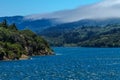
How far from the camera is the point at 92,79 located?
124812 millimetres

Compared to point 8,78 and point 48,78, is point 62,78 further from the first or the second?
point 8,78

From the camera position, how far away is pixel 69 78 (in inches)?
5059

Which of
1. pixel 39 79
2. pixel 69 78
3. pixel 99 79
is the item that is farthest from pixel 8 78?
pixel 99 79

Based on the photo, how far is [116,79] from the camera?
124 meters

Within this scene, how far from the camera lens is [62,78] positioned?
12938cm

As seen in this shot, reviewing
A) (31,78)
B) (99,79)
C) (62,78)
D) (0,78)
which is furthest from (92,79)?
(0,78)

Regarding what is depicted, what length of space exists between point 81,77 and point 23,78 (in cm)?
1910

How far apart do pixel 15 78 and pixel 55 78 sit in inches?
515

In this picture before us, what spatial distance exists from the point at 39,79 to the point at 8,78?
10776 millimetres

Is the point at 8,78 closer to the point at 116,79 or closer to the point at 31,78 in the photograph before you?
the point at 31,78

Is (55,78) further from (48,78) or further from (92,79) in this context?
(92,79)

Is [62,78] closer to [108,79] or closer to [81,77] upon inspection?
[81,77]

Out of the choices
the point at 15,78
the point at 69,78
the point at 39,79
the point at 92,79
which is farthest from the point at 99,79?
the point at 15,78

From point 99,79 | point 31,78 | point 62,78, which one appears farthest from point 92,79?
point 31,78
